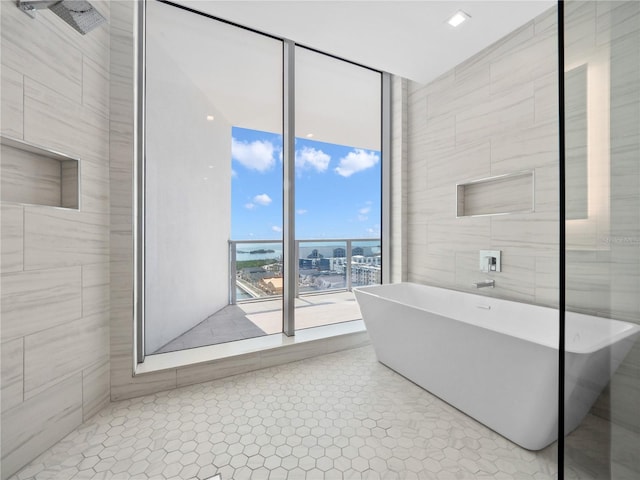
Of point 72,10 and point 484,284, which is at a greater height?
point 72,10

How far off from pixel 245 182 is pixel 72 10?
2.67m

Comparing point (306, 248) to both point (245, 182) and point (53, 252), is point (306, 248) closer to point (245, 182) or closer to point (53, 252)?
point (245, 182)

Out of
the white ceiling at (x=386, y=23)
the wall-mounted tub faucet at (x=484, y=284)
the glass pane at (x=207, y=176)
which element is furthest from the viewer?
the glass pane at (x=207, y=176)

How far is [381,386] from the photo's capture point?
207 cm

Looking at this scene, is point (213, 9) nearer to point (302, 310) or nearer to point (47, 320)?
point (47, 320)

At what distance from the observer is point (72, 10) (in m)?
1.33

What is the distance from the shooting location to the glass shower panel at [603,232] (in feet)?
1.89

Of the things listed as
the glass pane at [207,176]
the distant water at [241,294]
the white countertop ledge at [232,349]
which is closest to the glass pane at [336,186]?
the glass pane at [207,176]

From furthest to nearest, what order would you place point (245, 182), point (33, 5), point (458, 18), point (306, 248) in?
point (306, 248)
point (245, 182)
point (458, 18)
point (33, 5)

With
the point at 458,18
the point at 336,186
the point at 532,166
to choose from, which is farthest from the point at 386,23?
the point at 336,186

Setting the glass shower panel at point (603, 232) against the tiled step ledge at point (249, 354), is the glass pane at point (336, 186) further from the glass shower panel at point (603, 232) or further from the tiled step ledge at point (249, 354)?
the glass shower panel at point (603, 232)

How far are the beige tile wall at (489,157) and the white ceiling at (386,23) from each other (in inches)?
9.2

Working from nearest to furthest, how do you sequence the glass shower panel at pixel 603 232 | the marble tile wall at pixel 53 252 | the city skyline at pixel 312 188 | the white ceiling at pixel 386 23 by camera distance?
the glass shower panel at pixel 603 232
the marble tile wall at pixel 53 252
the white ceiling at pixel 386 23
the city skyline at pixel 312 188

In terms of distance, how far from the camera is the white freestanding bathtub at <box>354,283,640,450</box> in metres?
0.62
